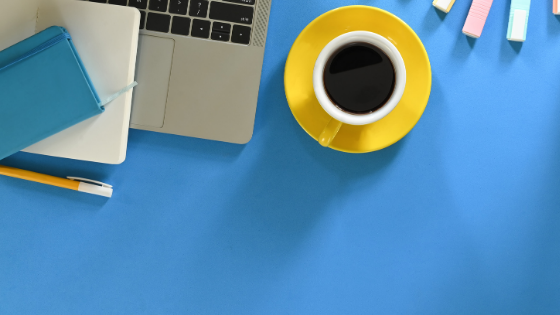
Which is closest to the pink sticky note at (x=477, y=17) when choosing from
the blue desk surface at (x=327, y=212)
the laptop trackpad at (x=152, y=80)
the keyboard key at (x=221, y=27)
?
the blue desk surface at (x=327, y=212)

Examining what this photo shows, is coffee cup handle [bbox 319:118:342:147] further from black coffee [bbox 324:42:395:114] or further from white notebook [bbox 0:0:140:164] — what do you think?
white notebook [bbox 0:0:140:164]

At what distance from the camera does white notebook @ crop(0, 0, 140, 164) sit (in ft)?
1.92

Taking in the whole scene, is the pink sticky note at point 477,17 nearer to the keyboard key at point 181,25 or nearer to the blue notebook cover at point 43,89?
the keyboard key at point 181,25

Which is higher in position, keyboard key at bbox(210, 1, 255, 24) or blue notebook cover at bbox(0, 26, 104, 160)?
keyboard key at bbox(210, 1, 255, 24)

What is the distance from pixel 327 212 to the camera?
65 cm

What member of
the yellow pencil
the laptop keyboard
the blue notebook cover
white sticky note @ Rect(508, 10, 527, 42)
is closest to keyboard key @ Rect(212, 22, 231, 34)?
the laptop keyboard

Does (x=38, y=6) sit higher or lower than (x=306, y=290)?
higher

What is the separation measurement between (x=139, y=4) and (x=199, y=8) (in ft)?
0.34

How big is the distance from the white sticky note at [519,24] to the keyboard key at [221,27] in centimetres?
48

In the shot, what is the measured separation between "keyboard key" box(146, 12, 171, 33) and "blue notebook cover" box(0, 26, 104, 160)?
0.42ft

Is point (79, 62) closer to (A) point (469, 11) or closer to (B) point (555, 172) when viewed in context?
(A) point (469, 11)

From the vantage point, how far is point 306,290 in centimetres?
66

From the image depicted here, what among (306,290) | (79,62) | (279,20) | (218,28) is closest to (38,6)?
(79,62)

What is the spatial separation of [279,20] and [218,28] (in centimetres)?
11
